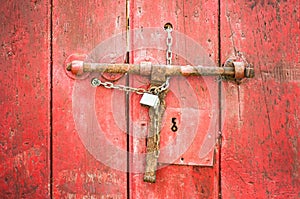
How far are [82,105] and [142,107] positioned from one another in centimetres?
16

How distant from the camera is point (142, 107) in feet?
3.50

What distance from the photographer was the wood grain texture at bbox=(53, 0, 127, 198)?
1080 mm

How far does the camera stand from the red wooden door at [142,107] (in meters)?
1.05

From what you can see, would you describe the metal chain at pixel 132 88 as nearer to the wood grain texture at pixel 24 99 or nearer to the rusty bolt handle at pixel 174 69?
the rusty bolt handle at pixel 174 69

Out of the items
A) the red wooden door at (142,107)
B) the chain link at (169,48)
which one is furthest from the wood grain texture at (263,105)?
the chain link at (169,48)

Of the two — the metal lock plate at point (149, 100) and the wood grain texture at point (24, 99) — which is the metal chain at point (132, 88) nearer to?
the metal lock plate at point (149, 100)

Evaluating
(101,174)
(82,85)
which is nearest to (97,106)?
(82,85)

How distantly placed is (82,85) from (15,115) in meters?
0.20

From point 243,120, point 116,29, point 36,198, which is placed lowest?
point 36,198

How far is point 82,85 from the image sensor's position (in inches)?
42.5

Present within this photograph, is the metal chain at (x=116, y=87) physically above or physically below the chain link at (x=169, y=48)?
below

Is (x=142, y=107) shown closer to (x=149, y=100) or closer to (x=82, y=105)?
(x=149, y=100)

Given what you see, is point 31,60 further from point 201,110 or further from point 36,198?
point 201,110

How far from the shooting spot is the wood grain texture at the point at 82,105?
1080 mm
